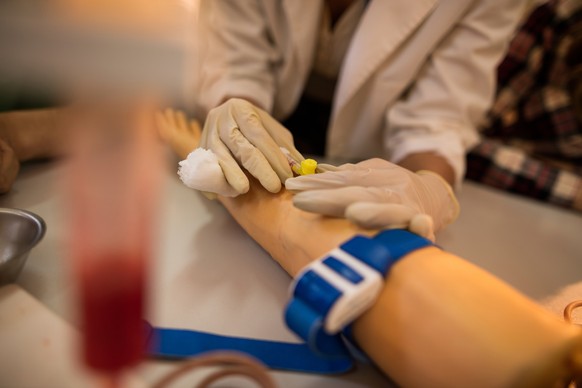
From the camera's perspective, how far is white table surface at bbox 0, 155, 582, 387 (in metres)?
0.34

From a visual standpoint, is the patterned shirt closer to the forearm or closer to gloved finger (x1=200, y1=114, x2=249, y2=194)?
the forearm

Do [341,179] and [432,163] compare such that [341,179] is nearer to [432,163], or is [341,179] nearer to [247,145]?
[247,145]

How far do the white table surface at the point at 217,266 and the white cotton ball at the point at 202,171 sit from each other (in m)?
0.02

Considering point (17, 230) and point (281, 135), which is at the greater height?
point (281, 135)

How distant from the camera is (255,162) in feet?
1.40

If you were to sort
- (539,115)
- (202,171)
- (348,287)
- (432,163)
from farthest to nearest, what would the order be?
(539,115)
(432,163)
(202,171)
(348,287)

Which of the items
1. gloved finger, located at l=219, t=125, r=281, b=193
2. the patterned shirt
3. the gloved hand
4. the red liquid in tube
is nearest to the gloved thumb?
the gloved hand

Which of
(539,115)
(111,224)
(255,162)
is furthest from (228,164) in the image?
(539,115)

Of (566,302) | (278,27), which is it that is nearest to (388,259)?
(566,302)

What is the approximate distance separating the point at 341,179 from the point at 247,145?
113 millimetres

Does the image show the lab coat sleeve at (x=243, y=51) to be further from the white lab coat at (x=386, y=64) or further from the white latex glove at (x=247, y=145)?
A: the white latex glove at (x=247, y=145)

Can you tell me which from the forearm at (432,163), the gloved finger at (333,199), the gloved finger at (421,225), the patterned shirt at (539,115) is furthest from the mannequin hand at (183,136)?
the patterned shirt at (539,115)

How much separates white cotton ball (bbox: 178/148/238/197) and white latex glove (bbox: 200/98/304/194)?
1 centimetres

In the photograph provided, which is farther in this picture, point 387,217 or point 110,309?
point 387,217
